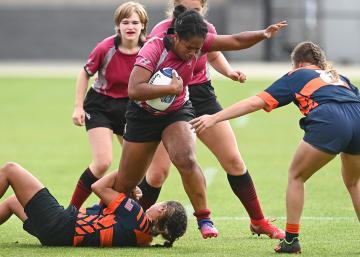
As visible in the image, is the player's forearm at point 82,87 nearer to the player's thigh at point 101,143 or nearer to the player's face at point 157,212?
the player's thigh at point 101,143

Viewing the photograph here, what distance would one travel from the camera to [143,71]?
743 cm

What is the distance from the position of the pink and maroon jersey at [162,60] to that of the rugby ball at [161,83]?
5cm

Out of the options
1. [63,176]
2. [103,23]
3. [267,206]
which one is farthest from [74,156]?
[103,23]

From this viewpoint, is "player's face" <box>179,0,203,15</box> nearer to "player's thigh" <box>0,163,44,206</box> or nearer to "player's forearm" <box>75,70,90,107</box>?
"player's forearm" <box>75,70,90,107</box>

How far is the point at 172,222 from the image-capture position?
7.44 m

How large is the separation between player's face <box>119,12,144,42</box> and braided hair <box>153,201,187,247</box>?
6.57 feet

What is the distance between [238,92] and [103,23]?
47.7 ft

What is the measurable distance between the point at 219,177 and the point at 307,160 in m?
5.52

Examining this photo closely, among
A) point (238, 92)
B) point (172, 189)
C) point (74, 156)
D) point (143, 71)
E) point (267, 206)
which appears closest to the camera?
point (143, 71)

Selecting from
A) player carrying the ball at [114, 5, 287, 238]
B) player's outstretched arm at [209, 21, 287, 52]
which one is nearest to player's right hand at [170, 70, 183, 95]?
player carrying the ball at [114, 5, 287, 238]

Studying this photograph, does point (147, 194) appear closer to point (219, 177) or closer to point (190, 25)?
point (190, 25)

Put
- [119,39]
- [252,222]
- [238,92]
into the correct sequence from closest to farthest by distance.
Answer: [252,222]
[119,39]
[238,92]

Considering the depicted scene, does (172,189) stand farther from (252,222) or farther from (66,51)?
(66,51)

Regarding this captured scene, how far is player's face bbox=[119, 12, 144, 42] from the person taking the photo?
893 cm
